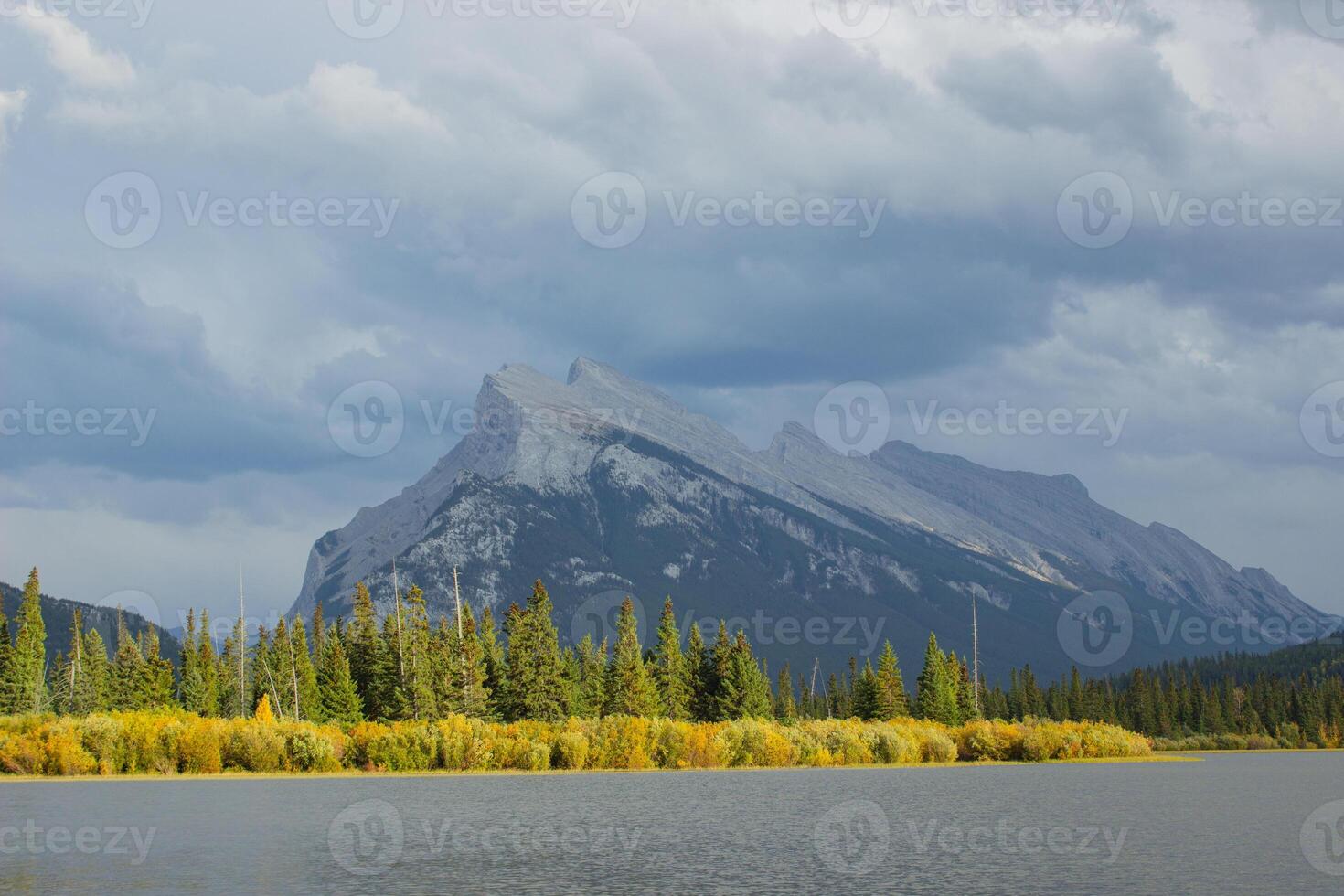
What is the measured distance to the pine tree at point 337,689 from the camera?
137500 millimetres

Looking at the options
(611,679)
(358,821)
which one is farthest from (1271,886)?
(611,679)

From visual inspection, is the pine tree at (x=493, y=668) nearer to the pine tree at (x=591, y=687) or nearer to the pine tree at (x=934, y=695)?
the pine tree at (x=591, y=687)

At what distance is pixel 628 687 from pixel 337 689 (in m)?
32.5

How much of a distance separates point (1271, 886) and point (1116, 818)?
22.7 metres

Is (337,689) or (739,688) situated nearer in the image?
(337,689)

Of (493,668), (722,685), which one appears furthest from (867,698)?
(493,668)

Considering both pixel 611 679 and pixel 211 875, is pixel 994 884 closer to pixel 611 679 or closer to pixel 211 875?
pixel 211 875

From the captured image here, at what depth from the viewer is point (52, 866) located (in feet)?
140

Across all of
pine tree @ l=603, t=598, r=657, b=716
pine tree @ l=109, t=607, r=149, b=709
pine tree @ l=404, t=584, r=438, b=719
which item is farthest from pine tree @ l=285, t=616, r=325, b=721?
pine tree @ l=603, t=598, r=657, b=716

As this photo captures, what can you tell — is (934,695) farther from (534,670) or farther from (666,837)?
(666,837)

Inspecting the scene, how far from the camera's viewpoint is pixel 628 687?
140750 millimetres

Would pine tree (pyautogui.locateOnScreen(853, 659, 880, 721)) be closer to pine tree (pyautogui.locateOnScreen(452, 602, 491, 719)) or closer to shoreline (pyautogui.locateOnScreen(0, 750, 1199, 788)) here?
shoreline (pyautogui.locateOnScreen(0, 750, 1199, 788))

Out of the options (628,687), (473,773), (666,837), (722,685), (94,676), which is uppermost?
(94,676)

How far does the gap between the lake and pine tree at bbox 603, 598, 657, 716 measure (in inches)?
2082
